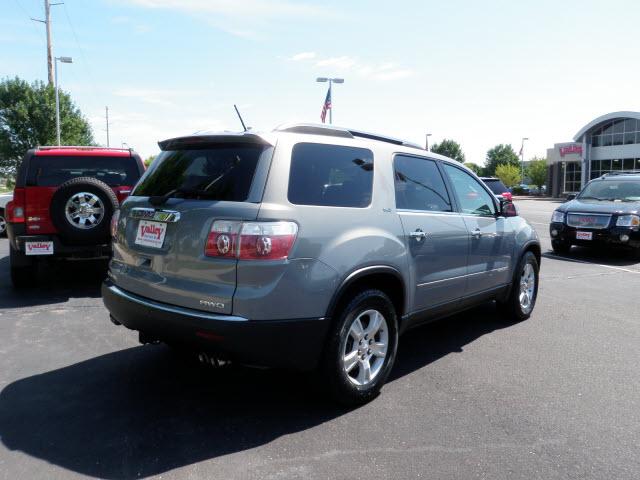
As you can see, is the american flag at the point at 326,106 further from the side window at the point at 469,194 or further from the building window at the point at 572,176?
the building window at the point at 572,176

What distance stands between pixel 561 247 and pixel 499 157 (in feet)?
314

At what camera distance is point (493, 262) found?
491 cm

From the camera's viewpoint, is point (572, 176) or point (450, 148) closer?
point (572, 176)

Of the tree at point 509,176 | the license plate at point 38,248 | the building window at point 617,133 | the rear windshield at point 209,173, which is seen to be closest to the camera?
the rear windshield at point 209,173

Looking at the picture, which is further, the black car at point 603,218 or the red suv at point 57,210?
the black car at point 603,218

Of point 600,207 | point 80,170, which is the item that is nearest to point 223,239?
point 80,170

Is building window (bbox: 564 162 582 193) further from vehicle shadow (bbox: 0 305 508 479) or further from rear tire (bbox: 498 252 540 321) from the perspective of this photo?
vehicle shadow (bbox: 0 305 508 479)

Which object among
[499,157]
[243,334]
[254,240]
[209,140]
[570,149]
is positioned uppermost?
[499,157]

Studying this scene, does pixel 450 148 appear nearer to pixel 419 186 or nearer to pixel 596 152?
pixel 596 152

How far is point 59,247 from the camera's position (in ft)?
20.6

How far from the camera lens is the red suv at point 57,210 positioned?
Result: 20.1 ft

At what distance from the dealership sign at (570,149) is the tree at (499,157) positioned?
4751 centimetres

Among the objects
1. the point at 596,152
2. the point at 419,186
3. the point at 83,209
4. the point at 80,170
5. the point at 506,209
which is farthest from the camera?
the point at 596,152

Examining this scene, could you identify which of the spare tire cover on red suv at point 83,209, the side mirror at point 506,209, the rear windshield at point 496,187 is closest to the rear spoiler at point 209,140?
the spare tire cover on red suv at point 83,209
